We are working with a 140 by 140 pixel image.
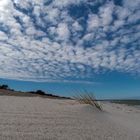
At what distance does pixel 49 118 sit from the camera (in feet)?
10.4

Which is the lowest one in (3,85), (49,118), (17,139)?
(17,139)

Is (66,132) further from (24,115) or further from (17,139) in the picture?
(24,115)

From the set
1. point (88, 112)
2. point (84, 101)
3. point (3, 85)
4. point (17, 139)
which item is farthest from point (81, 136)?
point (3, 85)

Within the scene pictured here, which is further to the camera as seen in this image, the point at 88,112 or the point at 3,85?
the point at 3,85

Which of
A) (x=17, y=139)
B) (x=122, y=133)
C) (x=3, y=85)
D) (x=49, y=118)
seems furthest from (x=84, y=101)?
(x=3, y=85)

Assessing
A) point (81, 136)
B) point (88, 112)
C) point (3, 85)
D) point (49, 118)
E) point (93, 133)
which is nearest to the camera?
point (81, 136)

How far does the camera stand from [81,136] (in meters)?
2.46

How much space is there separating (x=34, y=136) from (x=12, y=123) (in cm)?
46

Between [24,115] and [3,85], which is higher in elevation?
[3,85]

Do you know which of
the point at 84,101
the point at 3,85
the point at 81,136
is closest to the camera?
the point at 81,136

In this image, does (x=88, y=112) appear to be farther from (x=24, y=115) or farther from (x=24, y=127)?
(x=24, y=127)

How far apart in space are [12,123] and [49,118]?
0.57m

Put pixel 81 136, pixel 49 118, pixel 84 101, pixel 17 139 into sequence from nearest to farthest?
pixel 17 139 → pixel 81 136 → pixel 49 118 → pixel 84 101

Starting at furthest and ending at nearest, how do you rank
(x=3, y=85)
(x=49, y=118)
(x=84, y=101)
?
(x=3, y=85), (x=84, y=101), (x=49, y=118)
